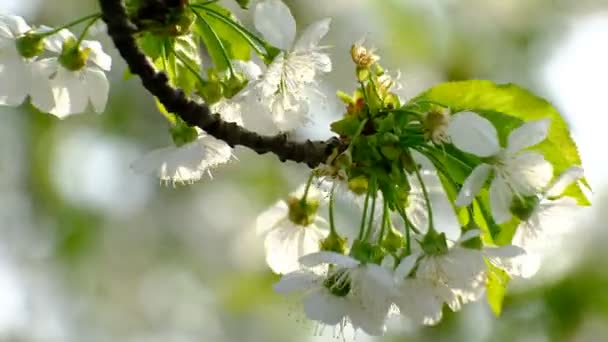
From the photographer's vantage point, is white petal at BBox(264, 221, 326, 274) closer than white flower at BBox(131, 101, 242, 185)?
No

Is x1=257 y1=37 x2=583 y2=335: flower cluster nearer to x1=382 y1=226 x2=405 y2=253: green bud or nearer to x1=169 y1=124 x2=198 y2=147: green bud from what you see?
x1=382 y1=226 x2=405 y2=253: green bud

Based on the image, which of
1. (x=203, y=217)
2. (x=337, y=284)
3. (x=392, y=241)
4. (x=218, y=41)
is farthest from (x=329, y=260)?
(x=203, y=217)

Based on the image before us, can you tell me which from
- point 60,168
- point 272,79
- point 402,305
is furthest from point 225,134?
point 60,168

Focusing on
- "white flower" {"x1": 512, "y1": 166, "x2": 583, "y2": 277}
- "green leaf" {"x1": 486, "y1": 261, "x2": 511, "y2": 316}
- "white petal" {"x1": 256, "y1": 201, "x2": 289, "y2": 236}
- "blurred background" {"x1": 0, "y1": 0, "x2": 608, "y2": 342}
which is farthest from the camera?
"blurred background" {"x1": 0, "y1": 0, "x2": 608, "y2": 342}

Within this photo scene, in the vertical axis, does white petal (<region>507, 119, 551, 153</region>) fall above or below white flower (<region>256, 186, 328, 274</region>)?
above

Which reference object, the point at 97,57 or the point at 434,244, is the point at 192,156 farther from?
the point at 434,244

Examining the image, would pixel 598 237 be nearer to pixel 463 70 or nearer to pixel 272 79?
pixel 463 70

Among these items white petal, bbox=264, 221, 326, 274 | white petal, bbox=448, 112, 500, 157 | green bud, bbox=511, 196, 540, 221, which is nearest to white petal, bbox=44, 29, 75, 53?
white petal, bbox=264, 221, 326, 274

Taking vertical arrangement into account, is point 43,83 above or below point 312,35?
below
